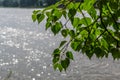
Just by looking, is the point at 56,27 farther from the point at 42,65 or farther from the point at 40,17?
the point at 42,65

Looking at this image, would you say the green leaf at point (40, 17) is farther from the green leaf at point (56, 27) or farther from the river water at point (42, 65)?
the river water at point (42, 65)

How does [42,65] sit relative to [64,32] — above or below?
A: above

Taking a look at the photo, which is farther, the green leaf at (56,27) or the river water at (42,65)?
the river water at (42,65)

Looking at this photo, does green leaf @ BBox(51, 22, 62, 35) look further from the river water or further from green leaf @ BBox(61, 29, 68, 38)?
the river water

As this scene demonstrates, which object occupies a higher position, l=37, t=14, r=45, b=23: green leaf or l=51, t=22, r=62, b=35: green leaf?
l=37, t=14, r=45, b=23: green leaf

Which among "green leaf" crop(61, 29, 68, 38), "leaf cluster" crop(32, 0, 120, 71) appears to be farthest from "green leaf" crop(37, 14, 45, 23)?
"green leaf" crop(61, 29, 68, 38)

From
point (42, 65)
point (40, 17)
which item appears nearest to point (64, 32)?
point (40, 17)

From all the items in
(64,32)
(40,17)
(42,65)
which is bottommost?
(64,32)

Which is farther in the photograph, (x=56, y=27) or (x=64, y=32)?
(x=64, y=32)

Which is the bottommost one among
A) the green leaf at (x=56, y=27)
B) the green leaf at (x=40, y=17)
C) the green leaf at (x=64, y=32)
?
the green leaf at (x=64, y=32)

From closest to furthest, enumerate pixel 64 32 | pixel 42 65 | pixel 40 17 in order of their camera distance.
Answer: pixel 40 17, pixel 64 32, pixel 42 65

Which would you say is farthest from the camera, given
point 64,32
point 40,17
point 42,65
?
point 42,65

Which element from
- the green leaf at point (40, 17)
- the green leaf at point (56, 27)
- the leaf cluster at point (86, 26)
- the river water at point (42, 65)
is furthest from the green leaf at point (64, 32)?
the river water at point (42, 65)

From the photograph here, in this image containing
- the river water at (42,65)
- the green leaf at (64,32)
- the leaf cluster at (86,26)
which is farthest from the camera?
the river water at (42,65)
